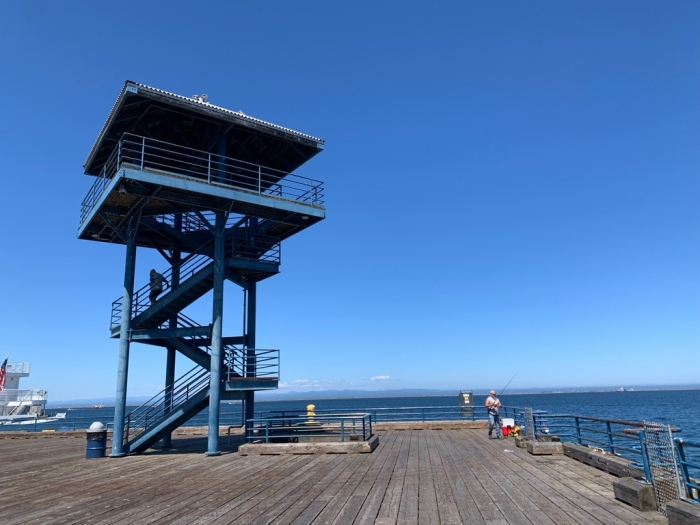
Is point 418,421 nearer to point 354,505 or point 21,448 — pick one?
point 354,505

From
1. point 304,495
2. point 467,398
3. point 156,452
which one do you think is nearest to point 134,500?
point 304,495

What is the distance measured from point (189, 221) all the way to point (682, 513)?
18845mm

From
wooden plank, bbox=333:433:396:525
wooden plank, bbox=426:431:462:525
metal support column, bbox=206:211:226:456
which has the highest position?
metal support column, bbox=206:211:226:456

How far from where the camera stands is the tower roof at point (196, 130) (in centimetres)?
1579

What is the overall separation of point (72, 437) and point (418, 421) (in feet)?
59.0

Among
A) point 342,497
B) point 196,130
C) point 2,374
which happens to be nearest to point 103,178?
point 196,130

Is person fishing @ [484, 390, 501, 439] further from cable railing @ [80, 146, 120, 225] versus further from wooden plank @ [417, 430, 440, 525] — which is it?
cable railing @ [80, 146, 120, 225]

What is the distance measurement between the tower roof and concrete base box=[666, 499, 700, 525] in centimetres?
1568

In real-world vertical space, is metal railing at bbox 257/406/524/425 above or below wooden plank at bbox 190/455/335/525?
above

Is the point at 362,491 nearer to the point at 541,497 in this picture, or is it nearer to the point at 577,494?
the point at 541,497

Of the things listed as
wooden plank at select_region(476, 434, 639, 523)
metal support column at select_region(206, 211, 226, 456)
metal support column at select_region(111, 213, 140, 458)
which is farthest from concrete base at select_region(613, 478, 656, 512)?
metal support column at select_region(111, 213, 140, 458)

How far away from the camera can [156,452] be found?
17.2 meters

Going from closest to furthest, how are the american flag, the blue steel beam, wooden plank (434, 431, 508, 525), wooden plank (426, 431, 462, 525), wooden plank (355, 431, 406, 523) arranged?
1. wooden plank (434, 431, 508, 525)
2. wooden plank (426, 431, 462, 525)
3. wooden plank (355, 431, 406, 523)
4. the blue steel beam
5. the american flag

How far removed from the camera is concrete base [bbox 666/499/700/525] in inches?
239
